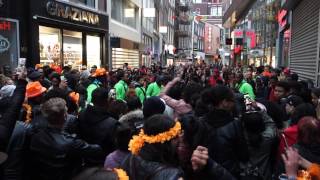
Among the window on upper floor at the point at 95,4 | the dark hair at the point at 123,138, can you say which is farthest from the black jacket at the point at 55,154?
the window on upper floor at the point at 95,4

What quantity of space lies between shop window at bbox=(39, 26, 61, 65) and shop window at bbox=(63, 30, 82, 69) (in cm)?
83

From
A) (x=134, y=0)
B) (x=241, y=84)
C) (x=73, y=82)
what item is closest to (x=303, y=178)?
(x=73, y=82)

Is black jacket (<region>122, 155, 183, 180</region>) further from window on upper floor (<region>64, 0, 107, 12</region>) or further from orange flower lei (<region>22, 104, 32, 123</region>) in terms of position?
window on upper floor (<region>64, 0, 107, 12</region>)

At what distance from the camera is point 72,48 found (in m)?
23.0

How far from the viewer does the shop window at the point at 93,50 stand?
2553 cm

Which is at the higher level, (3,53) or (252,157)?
(3,53)

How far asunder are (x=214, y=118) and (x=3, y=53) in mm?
13327

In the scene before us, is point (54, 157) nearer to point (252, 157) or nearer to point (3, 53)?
point (252, 157)

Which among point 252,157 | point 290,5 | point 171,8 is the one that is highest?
point 171,8

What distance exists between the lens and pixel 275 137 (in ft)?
17.7

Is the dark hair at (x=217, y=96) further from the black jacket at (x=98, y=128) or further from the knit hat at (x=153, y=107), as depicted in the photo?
the black jacket at (x=98, y=128)

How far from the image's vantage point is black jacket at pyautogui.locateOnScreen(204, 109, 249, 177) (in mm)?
4551

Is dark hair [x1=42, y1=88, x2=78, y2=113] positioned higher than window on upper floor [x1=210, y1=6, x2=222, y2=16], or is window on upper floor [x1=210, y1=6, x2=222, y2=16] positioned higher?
window on upper floor [x1=210, y1=6, x2=222, y2=16]

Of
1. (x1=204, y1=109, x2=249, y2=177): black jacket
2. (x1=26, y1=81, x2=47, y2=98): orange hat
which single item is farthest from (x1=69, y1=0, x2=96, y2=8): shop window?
(x1=204, y1=109, x2=249, y2=177): black jacket
